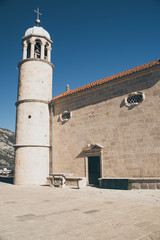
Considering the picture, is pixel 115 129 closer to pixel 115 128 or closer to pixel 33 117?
pixel 115 128

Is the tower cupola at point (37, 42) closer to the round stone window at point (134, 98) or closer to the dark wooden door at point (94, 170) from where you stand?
the round stone window at point (134, 98)

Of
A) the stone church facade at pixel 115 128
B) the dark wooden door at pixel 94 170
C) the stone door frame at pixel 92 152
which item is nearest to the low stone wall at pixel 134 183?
the stone church facade at pixel 115 128

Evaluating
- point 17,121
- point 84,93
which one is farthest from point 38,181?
point 84,93

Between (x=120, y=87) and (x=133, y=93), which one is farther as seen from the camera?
(x=120, y=87)

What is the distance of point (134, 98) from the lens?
13977 millimetres

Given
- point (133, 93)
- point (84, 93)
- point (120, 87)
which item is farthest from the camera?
point (84, 93)

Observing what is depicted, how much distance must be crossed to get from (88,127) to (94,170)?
11.6 ft

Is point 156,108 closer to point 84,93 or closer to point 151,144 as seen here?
point 151,144

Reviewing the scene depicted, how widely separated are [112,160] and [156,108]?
4850 mm

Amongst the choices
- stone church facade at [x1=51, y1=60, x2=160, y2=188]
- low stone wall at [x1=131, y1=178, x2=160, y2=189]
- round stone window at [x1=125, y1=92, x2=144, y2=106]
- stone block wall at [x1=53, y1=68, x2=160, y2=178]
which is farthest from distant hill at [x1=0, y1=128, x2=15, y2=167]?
low stone wall at [x1=131, y1=178, x2=160, y2=189]

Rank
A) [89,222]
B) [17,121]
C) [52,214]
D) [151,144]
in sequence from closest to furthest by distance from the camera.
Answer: [89,222]
[52,214]
[151,144]
[17,121]

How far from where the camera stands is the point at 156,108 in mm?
12766

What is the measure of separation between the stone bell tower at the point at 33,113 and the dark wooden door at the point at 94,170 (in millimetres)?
4504

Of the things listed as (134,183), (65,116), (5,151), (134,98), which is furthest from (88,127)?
(5,151)
